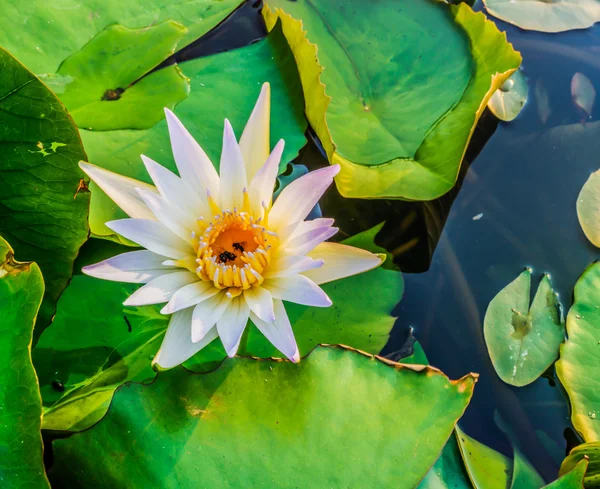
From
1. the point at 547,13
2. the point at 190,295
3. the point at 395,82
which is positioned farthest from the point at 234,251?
the point at 547,13

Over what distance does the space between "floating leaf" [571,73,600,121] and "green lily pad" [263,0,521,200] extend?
0.66 metres

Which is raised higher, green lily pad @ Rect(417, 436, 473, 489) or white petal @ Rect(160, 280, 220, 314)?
white petal @ Rect(160, 280, 220, 314)

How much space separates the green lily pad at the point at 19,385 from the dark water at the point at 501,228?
116cm

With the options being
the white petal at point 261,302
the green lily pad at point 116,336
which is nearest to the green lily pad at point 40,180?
the green lily pad at point 116,336

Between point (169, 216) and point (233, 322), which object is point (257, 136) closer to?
point (169, 216)

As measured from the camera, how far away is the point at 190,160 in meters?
1.46

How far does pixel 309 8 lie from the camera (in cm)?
217

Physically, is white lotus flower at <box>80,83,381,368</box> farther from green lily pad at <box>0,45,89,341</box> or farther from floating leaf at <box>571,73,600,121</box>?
floating leaf at <box>571,73,600,121</box>

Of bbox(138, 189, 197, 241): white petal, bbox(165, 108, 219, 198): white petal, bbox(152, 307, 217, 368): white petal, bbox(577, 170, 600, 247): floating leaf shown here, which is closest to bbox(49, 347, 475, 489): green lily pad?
bbox(152, 307, 217, 368): white petal

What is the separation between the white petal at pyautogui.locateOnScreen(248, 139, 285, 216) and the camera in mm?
1383

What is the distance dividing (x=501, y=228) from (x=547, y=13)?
1156 millimetres

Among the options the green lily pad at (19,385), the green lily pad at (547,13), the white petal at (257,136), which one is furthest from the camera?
the green lily pad at (547,13)

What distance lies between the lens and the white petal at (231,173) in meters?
1.41

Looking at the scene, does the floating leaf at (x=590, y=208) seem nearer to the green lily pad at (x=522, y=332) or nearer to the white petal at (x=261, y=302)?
the green lily pad at (x=522, y=332)
